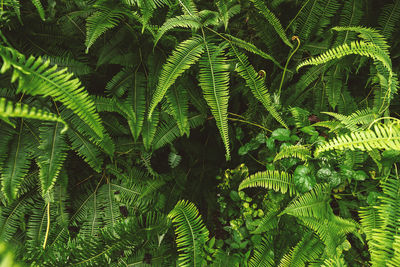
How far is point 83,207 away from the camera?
177cm

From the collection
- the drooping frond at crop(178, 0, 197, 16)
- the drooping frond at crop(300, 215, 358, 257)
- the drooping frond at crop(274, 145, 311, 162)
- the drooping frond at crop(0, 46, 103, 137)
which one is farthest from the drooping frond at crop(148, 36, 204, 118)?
the drooping frond at crop(300, 215, 358, 257)

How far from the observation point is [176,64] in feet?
4.17

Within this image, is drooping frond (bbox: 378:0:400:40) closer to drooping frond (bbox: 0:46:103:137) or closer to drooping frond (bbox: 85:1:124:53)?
drooping frond (bbox: 85:1:124:53)

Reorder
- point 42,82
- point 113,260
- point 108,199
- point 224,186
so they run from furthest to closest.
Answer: point 224,186 < point 108,199 < point 113,260 < point 42,82

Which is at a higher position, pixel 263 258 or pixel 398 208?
pixel 398 208

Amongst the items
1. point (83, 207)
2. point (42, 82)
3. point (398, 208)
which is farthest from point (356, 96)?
point (83, 207)

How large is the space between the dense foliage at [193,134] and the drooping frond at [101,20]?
1cm

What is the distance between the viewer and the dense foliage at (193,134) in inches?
48.8

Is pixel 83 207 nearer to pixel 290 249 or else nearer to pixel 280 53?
pixel 290 249

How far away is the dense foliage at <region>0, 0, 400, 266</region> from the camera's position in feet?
4.07

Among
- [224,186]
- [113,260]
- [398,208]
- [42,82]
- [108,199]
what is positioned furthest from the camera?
[224,186]

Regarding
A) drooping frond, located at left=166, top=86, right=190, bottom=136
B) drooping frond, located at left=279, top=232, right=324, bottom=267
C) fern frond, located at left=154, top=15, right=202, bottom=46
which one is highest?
fern frond, located at left=154, top=15, right=202, bottom=46

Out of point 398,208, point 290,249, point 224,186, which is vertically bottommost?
point 224,186

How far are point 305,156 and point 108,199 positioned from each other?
5.08 feet
